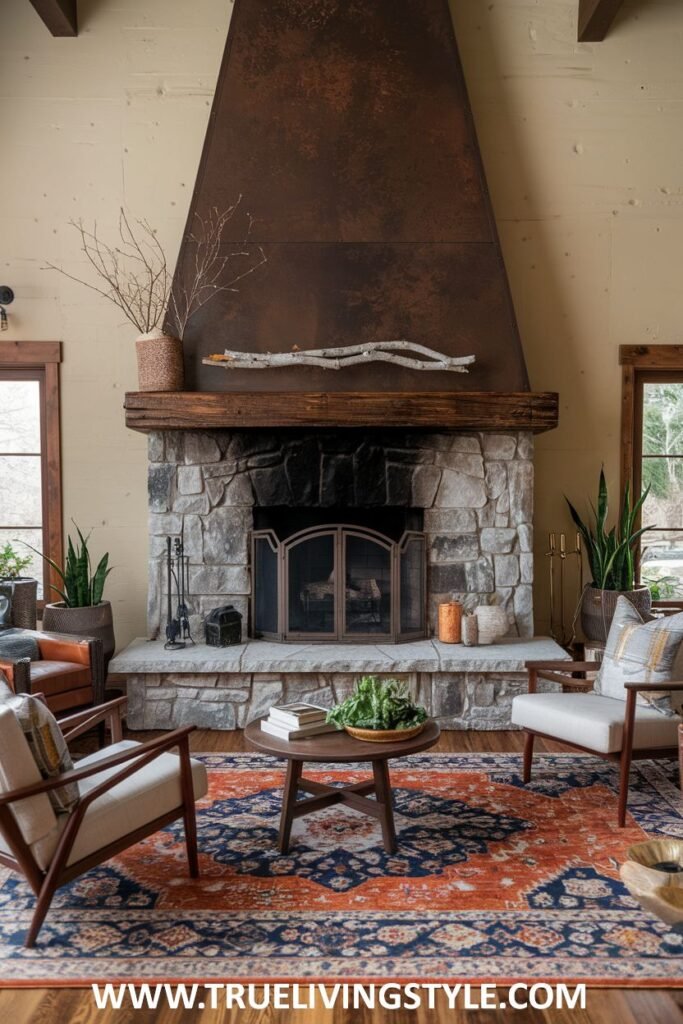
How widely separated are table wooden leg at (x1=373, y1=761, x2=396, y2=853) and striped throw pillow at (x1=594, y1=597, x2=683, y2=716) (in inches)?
46.1

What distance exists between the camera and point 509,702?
Result: 15.8 feet

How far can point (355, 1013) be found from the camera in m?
2.36

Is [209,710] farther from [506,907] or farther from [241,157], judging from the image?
[241,157]

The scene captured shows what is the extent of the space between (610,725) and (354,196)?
3236 mm

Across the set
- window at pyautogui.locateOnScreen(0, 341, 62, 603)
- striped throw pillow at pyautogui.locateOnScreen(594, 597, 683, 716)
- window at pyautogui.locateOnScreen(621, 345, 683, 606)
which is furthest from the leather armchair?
window at pyautogui.locateOnScreen(621, 345, 683, 606)

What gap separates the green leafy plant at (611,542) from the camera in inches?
210

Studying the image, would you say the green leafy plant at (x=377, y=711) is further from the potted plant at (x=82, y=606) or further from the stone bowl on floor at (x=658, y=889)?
the potted plant at (x=82, y=606)

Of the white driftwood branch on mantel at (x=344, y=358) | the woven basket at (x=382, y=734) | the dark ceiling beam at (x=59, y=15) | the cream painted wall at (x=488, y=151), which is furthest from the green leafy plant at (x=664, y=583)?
the dark ceiling beam at (x=59, y=15)

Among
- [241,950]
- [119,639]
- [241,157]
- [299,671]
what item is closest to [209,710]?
A: [299,671]

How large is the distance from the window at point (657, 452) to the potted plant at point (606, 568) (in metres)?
0.21

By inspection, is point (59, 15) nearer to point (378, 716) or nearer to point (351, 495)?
point (351, 495)

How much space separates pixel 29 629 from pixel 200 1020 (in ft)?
10.1

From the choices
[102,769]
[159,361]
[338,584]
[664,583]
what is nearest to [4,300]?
[159,361]

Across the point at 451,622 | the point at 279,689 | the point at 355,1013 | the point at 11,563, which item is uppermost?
the point at 11,563
